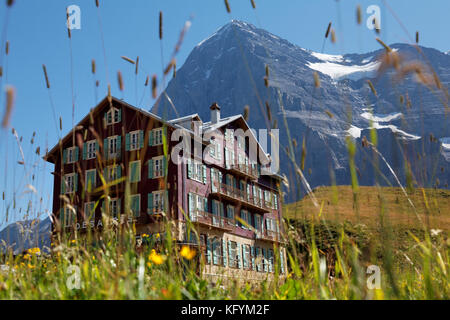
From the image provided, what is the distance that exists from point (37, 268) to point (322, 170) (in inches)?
5623

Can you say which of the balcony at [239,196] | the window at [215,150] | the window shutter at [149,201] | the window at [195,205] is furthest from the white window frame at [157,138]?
the balcony at [239,196]

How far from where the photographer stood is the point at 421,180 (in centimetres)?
289

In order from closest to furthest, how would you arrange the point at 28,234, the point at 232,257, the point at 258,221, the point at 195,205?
the point at 28,234
the point at 232,257
the point at 195,205
the point at 258,221

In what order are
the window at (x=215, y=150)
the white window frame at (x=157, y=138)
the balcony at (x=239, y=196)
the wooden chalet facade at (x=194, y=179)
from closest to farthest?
the wooden chalet facade at (x=194, y=179) < the white window frame at (x=157, y=138) < the balcony at (x=239, y=196) < the window at (x=215, y=150)

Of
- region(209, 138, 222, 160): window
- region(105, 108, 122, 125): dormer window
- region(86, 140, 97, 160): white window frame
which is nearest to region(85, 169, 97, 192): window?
region(105, 108, 122, 125): dormer window

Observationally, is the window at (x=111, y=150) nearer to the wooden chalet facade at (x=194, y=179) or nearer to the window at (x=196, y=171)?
the wooden chalet facade at (x=194, y=179)

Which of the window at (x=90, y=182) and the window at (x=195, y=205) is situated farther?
the window at (x=195, y=205)

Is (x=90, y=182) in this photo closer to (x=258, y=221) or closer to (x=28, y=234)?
(x=28, y=234)

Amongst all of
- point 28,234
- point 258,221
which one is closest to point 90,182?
point 28,234

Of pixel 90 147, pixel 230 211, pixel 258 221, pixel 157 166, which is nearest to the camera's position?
pixel 157 166

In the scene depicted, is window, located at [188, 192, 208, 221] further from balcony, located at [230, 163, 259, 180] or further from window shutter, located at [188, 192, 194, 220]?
balcony, located at [230, 163, 259, 180]

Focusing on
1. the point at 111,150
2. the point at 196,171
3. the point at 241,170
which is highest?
the point at 241,170
